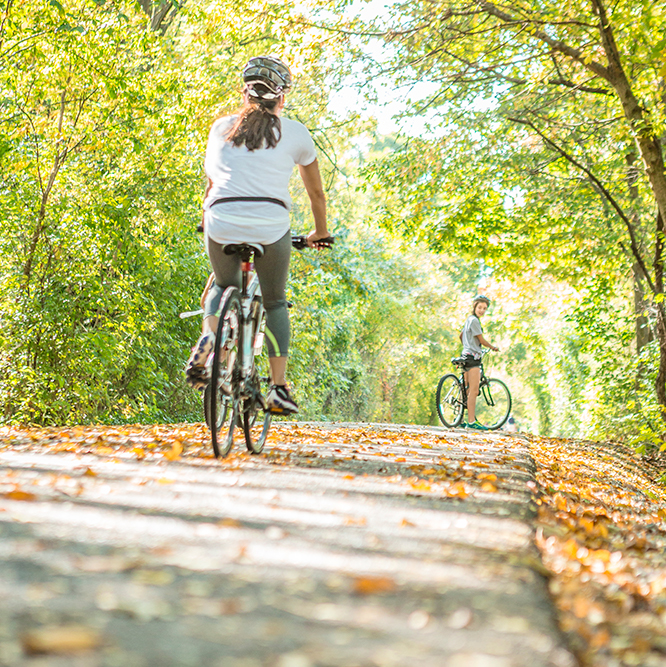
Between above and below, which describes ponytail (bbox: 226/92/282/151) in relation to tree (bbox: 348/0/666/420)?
below

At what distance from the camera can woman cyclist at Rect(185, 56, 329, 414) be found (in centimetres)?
437

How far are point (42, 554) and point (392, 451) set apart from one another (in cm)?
410

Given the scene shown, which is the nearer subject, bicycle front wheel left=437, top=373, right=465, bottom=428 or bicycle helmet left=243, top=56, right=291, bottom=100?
bicycle helmet left=243, top=56, right=291, bottom=100

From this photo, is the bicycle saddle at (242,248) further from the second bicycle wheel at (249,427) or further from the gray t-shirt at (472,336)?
the gray t-shirt at (472,336)

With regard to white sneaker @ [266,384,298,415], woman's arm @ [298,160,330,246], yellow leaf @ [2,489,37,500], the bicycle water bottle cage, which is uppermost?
woman's arm @ [298,160,330,246]

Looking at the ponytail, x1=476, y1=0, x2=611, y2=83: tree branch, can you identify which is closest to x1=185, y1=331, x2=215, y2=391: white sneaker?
the ponytail

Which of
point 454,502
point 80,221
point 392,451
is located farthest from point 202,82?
point 454,502

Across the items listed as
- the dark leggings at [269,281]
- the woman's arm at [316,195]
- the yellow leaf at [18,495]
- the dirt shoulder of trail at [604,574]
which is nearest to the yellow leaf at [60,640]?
the dirt shoulder of trail at [604,574]

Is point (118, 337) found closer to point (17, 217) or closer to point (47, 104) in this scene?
point (17, 217)

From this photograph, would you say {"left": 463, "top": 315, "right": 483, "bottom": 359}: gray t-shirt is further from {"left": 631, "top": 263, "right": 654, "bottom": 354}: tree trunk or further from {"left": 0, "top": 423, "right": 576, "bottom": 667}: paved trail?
{"left": 0, "top": 423, "right": 576, "bottom": 667}: paved trail

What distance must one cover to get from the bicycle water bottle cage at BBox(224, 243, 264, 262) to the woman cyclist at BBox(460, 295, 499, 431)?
301 inches

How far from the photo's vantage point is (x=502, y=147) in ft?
48.6

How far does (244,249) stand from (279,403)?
1.03 metres

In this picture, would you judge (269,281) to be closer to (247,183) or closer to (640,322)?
(247,183)
